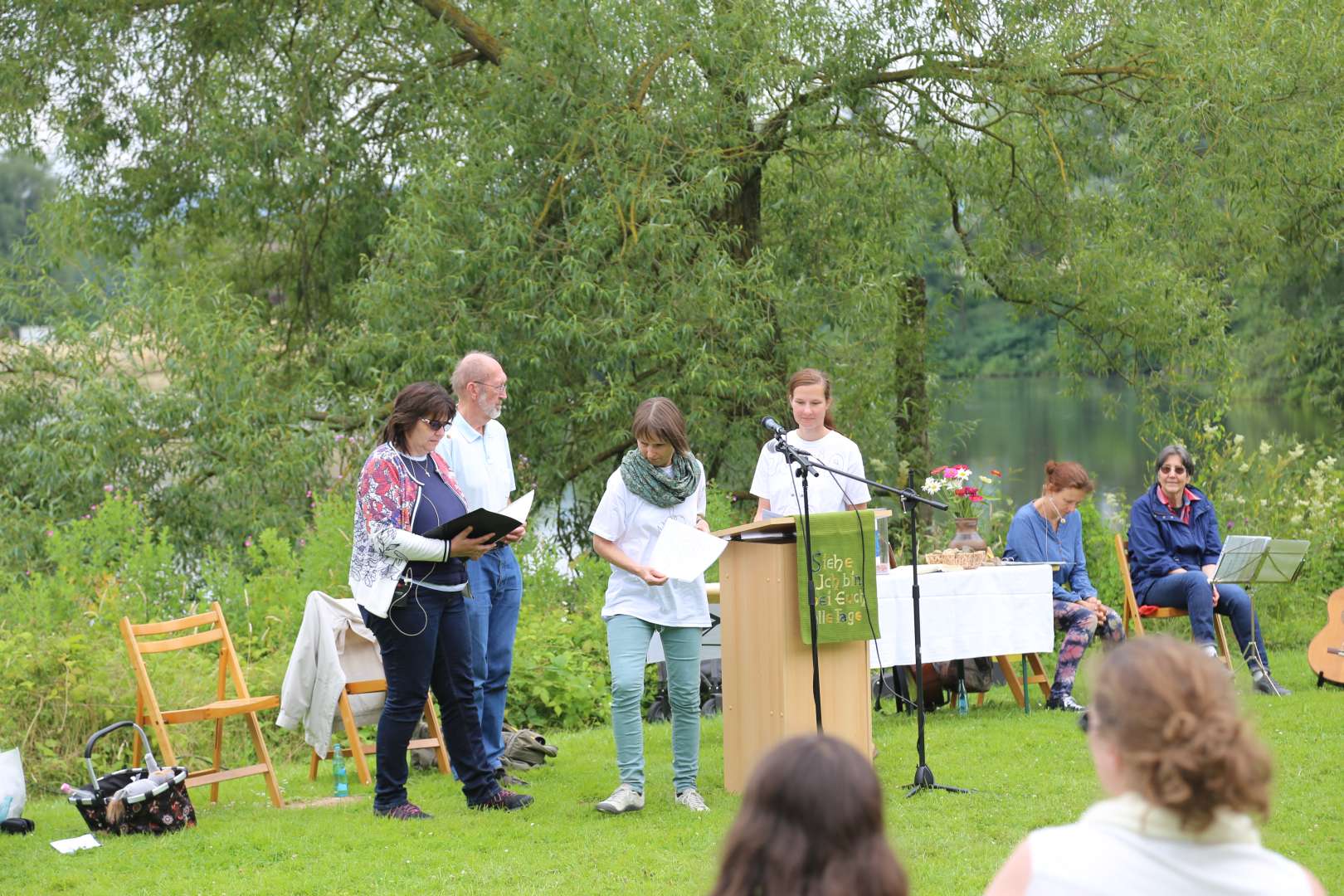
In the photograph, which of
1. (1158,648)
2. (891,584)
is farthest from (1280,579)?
(1158,648)

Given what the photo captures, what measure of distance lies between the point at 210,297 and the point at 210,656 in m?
4.26

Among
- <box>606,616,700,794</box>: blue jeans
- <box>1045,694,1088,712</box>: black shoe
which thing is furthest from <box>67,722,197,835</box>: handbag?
<box>1045,694,1088,712</box>: black shoe

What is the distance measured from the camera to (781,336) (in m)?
11.9

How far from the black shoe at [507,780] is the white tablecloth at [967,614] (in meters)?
1.98

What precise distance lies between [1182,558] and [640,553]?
455cm

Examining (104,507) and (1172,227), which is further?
(1172,227)

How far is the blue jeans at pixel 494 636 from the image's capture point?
21.1ft

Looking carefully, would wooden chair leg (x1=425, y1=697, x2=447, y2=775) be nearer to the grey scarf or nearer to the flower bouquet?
the grey scarf

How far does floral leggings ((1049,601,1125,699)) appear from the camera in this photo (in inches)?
329

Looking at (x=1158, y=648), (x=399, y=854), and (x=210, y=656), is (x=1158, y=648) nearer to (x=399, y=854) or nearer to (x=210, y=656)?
(x=399, y=854)

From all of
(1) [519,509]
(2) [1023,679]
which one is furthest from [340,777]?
(2) [1023,679]

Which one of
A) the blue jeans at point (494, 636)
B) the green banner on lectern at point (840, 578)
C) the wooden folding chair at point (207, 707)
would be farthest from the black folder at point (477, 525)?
the wooden folding chair at point (207, 707)

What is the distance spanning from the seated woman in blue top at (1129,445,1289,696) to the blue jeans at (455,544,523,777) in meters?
4.26

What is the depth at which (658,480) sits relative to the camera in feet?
19.1
